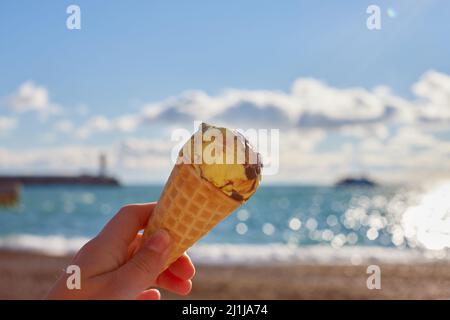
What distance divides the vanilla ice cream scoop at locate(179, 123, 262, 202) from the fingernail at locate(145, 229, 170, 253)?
358 mm

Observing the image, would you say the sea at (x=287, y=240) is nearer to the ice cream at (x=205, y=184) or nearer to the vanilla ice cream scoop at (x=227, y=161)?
the ice cream at (x=205, y=184)

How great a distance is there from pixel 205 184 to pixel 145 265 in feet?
1.56

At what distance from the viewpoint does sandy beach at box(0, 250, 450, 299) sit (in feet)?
33.6

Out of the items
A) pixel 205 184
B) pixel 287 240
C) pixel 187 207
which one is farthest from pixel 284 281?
pixel 287 240

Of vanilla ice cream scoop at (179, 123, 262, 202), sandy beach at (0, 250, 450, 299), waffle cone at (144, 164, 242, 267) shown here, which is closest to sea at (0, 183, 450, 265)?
sandy beach at (0, 250, 450, 299)

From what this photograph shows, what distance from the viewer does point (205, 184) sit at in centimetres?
254

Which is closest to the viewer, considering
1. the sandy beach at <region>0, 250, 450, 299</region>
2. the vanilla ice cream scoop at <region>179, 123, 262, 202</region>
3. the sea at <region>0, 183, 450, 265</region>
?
the vanilla ice cream scoop at <region>179, 123, 262, 202</region>

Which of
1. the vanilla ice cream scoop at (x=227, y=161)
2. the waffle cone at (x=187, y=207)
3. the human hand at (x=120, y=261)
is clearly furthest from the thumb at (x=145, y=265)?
the vanilla ice cream scoop at (x=227, y=161)

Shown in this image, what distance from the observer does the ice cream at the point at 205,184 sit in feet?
8.15

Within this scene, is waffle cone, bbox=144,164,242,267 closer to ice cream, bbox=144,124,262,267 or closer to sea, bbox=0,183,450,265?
ice cream, bbox=144,124,262,267

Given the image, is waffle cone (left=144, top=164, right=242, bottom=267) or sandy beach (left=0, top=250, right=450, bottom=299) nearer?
waffle cone (left=144, top=164, right=242, bottom=267)
